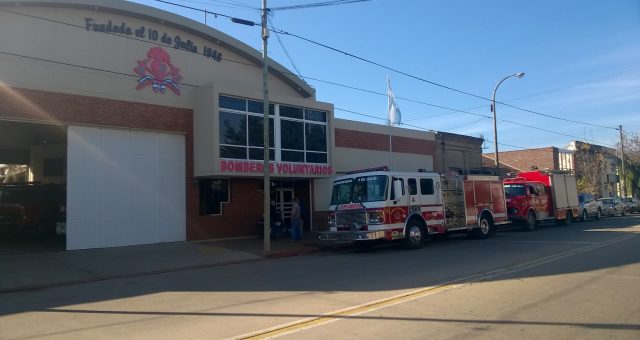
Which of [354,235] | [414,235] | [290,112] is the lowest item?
[414,235]

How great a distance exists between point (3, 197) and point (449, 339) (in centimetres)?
2231

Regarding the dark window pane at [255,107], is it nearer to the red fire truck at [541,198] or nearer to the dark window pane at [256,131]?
the dark window pane at [256,131]

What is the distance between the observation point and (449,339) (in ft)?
20.3

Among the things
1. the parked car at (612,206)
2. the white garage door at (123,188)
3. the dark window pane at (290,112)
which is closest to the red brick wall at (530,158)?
the parked car at (612,206)

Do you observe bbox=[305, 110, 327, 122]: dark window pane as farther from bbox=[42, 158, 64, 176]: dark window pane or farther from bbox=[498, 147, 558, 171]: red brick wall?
bbox=[498, 147, 558, 171]: red brick wall

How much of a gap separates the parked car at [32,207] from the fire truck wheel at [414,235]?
557 inches

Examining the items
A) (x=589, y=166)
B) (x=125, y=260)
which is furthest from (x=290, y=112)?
(x=589, y=166)

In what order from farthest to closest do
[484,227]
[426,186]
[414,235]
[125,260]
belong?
[484,227], [426,186], [414,235], [125,260]

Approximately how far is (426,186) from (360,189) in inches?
109

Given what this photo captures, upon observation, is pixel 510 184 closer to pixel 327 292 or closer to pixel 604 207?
pixel 604 207

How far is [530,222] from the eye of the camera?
2533 cm

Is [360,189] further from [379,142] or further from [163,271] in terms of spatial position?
[379,142]

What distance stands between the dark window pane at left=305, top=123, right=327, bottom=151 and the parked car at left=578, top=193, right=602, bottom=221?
18722mm

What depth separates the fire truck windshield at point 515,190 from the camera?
25.6 meters
